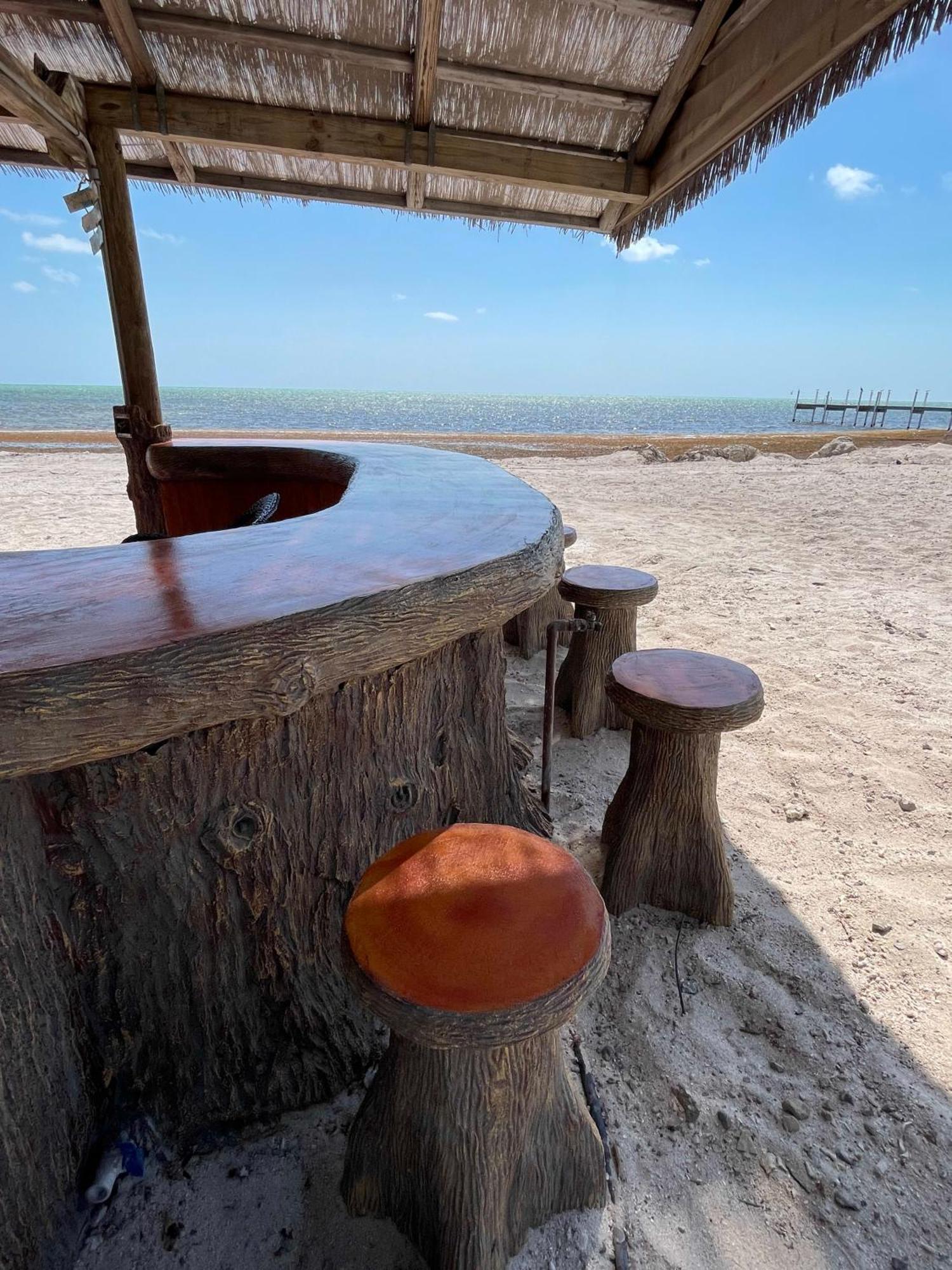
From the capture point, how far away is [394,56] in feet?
8.96

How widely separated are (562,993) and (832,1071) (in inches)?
39.2

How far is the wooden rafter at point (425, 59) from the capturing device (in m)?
2.50

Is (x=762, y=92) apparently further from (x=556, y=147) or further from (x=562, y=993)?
(x=562, y=993)

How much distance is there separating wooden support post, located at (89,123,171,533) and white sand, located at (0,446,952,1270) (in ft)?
7.64

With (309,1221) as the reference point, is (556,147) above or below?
above

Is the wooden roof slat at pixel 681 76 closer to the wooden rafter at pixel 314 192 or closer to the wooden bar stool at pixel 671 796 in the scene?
the wooden rafter at pixel 314 192

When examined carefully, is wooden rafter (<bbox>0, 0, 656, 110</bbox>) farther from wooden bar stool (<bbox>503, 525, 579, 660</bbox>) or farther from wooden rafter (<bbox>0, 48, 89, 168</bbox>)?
wooden bar stool (<bbox>503, 525, 579, 660</bbox>)

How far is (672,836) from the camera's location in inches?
66.6

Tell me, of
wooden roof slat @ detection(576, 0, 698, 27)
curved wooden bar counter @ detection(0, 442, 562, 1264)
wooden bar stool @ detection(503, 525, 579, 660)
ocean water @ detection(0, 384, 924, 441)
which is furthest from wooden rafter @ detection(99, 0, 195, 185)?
ocean water @ detection(0, 384, 924, 441)

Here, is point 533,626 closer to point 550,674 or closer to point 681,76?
point 550,674

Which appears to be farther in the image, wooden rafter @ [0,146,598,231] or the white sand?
wooden rafter @ [0,146,598,231]

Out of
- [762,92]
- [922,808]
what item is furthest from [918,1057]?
[762,92]

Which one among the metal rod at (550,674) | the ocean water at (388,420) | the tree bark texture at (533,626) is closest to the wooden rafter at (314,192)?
the tree bark texture at (533,626)

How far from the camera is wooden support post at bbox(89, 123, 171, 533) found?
120 inches
